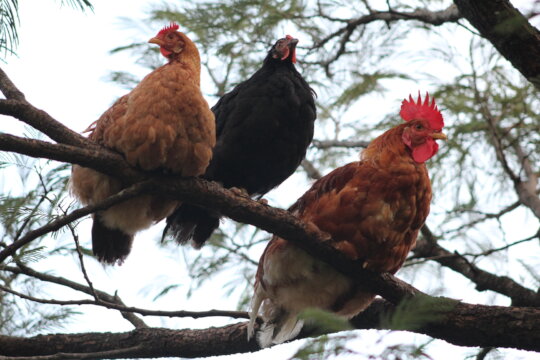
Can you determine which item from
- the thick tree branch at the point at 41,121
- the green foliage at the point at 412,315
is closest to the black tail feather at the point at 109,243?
the thick tree branch at the point at 41,121

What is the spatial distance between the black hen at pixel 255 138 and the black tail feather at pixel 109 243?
0.67 m

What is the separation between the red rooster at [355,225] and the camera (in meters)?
3.23

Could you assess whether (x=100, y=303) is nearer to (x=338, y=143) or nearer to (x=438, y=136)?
(x=438, y=136)

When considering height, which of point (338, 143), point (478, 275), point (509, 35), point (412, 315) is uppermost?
point (338, 143)

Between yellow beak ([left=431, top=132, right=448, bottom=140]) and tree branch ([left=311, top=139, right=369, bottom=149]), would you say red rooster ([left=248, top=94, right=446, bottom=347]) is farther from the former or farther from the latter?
tree branch ([left=311, top=139, right=369, bottom=149])

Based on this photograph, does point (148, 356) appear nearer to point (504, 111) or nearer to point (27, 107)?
point (27, 107)

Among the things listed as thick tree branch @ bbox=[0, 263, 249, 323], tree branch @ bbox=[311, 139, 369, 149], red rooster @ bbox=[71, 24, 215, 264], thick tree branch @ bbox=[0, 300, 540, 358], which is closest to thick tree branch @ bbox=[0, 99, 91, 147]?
red rooster @ bbox=[71, 24, 215, 264]

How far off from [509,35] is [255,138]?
1.85 m

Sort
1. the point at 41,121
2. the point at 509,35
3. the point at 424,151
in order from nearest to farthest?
1. the point at 41,121
2. the point at 509,35
3. the point at 424,151

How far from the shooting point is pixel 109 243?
3779mm

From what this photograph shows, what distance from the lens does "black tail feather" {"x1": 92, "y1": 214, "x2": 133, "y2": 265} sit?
3740 millimetres

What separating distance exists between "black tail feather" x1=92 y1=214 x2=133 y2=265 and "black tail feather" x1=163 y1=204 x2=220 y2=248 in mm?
666

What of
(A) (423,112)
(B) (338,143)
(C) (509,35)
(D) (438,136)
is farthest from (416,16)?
(C) (509,35)

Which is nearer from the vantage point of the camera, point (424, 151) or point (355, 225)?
point (355, 225)
